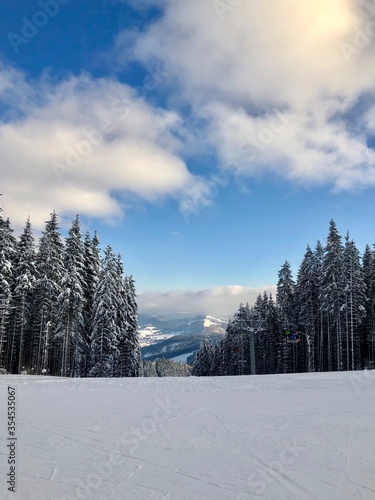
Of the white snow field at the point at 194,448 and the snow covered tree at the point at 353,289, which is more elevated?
the snow covered tree at the point at 353,289

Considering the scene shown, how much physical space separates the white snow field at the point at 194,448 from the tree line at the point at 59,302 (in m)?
24.1

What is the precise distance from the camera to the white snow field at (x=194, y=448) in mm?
5168

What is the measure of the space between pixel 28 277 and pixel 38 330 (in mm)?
7263

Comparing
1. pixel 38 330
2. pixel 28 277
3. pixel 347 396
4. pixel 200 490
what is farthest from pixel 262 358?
pixel 200 490

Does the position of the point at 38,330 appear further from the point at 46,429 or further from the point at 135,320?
the point at 46,429

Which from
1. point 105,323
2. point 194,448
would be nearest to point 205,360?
point 105,323

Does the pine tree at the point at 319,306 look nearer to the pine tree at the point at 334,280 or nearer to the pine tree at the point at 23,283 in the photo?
the pine tree at the point at 334,280

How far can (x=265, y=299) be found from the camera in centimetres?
6069

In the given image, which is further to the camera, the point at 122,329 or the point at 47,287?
the point at 122,329

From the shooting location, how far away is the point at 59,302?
36.6 metres

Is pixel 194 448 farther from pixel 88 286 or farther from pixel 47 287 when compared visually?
pixel 88 286

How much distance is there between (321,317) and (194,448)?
43.7m

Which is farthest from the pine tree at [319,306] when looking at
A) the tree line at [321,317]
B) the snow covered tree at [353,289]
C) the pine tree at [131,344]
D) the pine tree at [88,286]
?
the pine tree at [88,286]

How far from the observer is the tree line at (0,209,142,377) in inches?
1433
